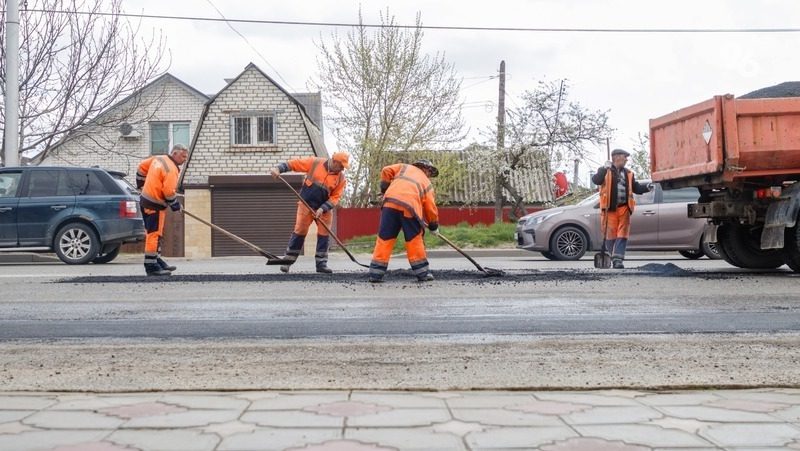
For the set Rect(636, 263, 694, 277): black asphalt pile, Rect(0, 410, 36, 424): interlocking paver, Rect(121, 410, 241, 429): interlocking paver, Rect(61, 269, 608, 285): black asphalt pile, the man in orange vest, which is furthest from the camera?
the man in orange vest

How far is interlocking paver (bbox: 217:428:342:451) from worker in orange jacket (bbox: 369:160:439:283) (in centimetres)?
534

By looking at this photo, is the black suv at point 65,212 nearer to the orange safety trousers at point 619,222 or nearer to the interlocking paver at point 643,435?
the orange safety trousers at point 619,222

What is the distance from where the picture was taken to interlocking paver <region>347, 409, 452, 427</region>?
3650 mm

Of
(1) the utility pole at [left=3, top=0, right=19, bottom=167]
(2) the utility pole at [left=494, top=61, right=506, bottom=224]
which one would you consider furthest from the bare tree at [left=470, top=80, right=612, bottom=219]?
(1) the utility pole at [left=3, top=0, right=19, bottom=167]

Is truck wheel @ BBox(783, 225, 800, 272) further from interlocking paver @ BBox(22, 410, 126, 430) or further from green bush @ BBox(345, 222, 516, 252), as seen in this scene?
green bush @ BBox(345, 222, 516, 252)

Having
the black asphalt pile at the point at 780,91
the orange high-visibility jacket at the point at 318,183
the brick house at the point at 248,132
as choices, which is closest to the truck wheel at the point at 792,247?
the black asphalt pile at the point at 780,91

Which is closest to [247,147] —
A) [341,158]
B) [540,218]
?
[540,218]

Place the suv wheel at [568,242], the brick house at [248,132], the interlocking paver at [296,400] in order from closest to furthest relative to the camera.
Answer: the interlocking paver at [296,400] < the suv wheel at [568,242] < the brick house at [248,132]

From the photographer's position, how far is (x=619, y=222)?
11844mm

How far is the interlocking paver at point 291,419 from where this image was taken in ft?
11.9

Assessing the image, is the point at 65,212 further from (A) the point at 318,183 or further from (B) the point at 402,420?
(B) the point at 402,420

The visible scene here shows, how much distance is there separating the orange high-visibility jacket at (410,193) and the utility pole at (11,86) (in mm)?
11680

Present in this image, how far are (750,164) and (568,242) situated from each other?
22.6 feet

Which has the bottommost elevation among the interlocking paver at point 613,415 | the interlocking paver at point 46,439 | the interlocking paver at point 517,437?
the interlocking paver at point 517,437
